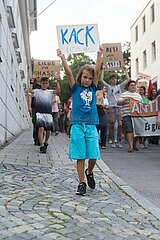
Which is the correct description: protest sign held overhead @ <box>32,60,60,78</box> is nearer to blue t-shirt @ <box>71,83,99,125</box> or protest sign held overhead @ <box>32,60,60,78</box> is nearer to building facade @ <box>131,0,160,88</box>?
blue t-shirt @ <box>71,83,99,125</box>

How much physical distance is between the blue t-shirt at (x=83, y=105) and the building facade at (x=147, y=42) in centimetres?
2341

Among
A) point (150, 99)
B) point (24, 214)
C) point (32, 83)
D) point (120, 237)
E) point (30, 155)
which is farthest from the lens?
point (150, 99)

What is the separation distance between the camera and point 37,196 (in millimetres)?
5211

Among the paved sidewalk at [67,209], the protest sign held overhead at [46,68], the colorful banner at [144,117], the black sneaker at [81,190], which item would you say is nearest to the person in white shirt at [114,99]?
the colorful banner at [144,117]

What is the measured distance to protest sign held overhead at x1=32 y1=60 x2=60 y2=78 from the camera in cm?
1272

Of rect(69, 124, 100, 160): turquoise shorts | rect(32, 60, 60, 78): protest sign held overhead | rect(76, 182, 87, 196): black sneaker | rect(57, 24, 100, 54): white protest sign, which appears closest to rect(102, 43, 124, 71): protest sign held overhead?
rect(32, 60, 60, 78): protest sign held overhead

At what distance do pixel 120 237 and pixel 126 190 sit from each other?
1917mm

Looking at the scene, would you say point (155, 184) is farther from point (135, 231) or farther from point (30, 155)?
point (30, 155)

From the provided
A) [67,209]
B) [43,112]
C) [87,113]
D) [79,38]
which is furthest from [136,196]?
[43,112]

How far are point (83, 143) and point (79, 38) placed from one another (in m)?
2.71

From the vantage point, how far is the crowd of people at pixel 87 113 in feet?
18.7

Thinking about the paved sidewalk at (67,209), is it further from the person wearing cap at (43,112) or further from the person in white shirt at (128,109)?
the person in white shirt at (128,109)

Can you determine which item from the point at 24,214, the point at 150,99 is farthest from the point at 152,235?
→ the point at 150,99

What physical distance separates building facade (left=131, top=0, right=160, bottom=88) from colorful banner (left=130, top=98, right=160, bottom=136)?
17229mm
